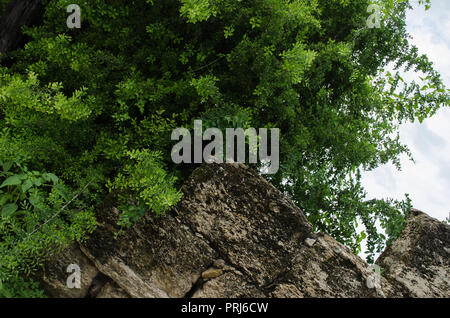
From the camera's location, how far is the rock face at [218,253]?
3287 millimetres

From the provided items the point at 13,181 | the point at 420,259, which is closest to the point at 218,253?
the point at 13,181

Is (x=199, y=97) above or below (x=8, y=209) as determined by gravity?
above

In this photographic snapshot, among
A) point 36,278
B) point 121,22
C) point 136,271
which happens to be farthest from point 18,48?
point 136,271

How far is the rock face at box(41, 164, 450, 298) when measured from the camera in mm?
3287

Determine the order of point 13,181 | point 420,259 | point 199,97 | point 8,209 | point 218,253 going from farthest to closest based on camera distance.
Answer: point 420,259 → point 199,97 → point 218,253 → point 8,209 → point 13,181

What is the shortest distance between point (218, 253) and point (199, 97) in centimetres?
168

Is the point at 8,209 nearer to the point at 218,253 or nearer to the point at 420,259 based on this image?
the point at 218,253

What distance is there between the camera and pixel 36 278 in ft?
10.8

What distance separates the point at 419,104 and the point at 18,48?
575cm

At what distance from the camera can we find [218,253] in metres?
3.36

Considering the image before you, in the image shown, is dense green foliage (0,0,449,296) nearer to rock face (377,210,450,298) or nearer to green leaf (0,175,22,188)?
green leaf (0,175,22,188)

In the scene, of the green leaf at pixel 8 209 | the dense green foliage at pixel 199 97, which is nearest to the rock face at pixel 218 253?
the dense green foliage at pixel 199 97

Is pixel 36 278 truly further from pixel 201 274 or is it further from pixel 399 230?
pixel 399 230

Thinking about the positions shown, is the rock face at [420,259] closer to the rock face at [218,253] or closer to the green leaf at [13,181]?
the rock face at [218,253]
